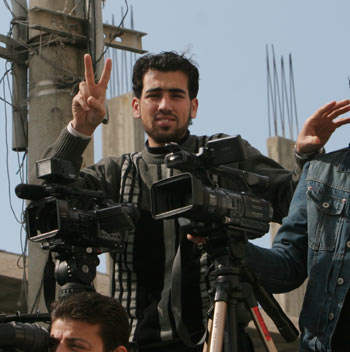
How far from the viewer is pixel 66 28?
7426 millimetres

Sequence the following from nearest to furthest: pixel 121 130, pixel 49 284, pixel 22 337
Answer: pixel 22 337
pixel 49 284
pixel 121 130

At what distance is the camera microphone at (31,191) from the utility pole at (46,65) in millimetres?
2136

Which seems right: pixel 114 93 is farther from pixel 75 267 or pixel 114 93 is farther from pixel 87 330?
pixel 87 330

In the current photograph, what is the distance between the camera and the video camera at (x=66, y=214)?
493cm

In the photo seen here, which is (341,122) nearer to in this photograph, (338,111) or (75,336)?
(338,111)

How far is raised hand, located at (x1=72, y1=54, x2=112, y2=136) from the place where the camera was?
5277mm

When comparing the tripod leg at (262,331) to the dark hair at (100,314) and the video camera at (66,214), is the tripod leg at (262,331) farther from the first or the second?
the video camera at (66,214)

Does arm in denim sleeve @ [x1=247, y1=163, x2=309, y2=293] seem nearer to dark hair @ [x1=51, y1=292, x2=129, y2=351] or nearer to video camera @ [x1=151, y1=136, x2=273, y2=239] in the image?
video camera @ [x1=151, y1=136, x2=273, y2=239]

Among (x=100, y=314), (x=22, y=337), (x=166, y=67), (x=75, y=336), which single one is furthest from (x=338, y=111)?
(x=22, y=337)

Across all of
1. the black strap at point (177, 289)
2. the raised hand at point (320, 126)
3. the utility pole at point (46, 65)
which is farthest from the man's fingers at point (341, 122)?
the utility pole at point (46, 65)

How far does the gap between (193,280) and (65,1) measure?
128 inches

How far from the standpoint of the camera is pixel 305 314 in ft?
14.4

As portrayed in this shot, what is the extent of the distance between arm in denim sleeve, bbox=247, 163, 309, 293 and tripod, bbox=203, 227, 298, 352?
0.32 ft

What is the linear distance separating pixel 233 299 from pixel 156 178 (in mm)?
1096
